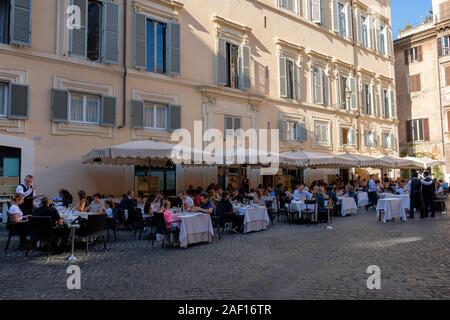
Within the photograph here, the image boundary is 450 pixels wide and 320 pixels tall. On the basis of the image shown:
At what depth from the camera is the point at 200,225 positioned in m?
9.20

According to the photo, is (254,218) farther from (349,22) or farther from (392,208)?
(349,22)

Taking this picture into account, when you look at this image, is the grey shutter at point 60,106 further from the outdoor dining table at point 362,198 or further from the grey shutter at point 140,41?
the outdoor dining table at point 362,198

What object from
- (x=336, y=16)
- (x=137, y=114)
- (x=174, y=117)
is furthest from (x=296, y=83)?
(x=137, y=114)

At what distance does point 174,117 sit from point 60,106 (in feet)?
14.7

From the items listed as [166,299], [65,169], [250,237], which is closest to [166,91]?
[65,169]

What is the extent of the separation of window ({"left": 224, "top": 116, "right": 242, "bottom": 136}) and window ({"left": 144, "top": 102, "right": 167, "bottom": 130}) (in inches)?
125

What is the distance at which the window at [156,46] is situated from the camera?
1597 cm

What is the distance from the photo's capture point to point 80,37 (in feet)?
45.3

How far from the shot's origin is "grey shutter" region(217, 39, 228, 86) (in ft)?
58.8

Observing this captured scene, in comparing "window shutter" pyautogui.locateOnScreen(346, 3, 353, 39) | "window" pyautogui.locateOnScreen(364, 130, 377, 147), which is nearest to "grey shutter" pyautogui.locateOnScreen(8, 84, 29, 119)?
"window shutter" pyautogui.locateOnScreen(346, 3, 353, 39)

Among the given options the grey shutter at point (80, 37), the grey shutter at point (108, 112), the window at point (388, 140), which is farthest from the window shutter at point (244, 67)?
the window at point (388, 140)
